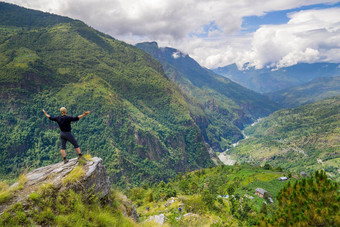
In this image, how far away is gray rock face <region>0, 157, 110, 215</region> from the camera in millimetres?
10812

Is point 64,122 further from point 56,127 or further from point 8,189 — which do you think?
point 56,127

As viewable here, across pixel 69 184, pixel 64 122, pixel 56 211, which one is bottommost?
pixel 56 211

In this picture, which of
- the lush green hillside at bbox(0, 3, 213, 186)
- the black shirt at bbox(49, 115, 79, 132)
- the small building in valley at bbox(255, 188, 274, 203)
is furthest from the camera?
the lush green hillside at bbox(0, 3, 213, 186)

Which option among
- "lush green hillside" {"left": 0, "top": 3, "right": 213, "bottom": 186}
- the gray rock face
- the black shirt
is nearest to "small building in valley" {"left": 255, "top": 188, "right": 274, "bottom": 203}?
the gray rock face

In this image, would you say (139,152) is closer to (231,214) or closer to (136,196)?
(136,196)

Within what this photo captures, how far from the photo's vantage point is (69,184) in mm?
11734

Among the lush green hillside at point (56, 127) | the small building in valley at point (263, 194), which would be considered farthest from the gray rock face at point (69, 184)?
the lush green hillside at point (56, 127)

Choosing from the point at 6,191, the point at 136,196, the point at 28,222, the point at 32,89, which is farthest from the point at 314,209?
the point at 32,89

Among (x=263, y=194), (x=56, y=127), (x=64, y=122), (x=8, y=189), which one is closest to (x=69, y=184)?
(x=8, y=189)

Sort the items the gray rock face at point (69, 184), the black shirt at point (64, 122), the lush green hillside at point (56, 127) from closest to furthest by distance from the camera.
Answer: the gray rock face at point (69, 184), the black shirt at point (64, 122), the lush green hillside at point (56, 127)

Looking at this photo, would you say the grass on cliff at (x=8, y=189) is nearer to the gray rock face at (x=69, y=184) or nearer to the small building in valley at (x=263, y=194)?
the gray rock face at (x=69, y=184)

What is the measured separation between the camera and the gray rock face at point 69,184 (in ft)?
35.5

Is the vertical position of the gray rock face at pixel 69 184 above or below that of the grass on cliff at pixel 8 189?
below

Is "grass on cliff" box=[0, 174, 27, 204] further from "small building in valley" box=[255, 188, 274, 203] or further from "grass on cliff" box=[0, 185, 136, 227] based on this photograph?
"small building in valley" box=[255, 188, 274, 203]
